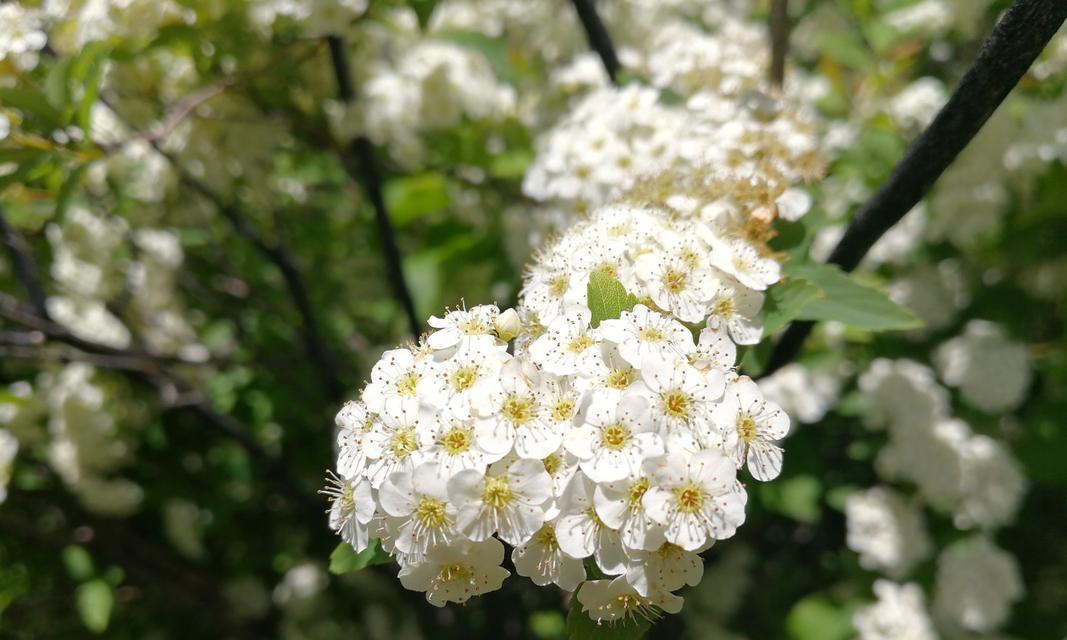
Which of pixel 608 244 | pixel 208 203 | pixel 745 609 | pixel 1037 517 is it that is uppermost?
pixel 608 244

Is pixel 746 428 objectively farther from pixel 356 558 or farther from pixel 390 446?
pixel 356 558

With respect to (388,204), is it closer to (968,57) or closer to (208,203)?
(208,203)

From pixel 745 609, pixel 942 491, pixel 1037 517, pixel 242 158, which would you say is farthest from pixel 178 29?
pixel 1037 517

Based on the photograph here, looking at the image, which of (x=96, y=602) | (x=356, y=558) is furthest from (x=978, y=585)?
(x=96, y=602)

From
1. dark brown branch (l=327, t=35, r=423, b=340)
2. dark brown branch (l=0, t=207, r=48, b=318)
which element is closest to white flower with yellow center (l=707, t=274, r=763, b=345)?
dark brown branch (l=327, t=35, r=423, b=340)

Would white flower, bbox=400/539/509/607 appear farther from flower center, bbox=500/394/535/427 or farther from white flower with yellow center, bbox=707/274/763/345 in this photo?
white flower with yellow center, bbox=707/274/763/345

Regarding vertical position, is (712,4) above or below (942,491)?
above

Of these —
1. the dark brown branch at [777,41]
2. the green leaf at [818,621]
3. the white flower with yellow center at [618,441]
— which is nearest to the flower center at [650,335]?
the white flower with yellow center at [618,441]

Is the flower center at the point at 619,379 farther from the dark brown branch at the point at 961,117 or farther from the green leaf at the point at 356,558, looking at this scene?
the dark brown branch at the point at 961,117
